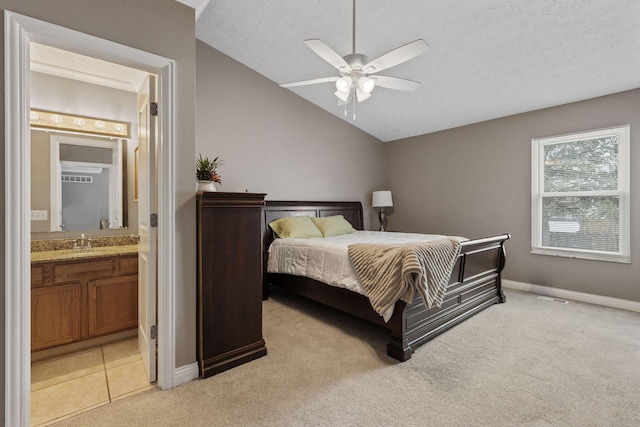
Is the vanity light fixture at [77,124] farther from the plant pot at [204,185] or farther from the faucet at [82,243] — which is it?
the plant pot at [204,185]

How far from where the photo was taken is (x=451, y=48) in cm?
309

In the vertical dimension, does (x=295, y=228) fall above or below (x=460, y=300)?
above

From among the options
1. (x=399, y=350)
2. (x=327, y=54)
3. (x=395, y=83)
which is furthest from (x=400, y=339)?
(x=327, y=54)

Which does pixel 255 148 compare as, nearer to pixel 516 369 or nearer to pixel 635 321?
pixel 516 369

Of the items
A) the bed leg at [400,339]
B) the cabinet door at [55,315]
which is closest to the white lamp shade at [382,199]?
the bed leg at [400,339]

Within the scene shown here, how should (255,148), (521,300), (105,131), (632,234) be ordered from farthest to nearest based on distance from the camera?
(255,148)
(521,300)
(632,234)
(105,131)

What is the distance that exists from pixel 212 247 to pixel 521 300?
3.87 metres

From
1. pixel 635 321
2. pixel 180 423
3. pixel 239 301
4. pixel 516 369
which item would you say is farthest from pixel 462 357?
pixel 635 321

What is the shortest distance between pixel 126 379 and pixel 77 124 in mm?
2441

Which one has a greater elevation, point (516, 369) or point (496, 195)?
point (496, 195)

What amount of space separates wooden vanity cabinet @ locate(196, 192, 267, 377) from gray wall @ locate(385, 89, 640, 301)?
3781 millimetres

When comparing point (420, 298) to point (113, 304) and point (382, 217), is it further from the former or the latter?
point (382, 217)

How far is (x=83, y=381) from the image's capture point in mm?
2107

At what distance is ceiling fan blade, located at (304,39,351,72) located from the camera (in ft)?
6.76
